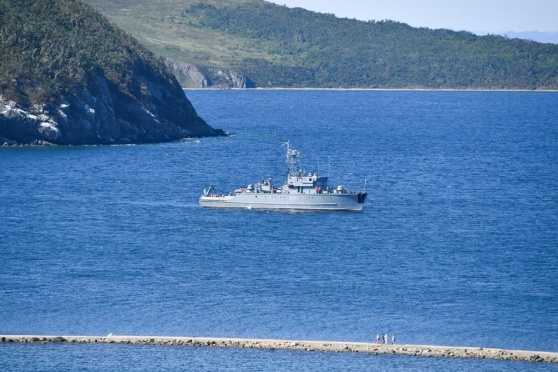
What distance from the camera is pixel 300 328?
81.8 meters

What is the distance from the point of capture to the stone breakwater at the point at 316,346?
74.2 m

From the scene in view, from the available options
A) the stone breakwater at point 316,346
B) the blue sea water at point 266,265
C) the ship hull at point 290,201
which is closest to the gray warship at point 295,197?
the ship hull at point 290,201

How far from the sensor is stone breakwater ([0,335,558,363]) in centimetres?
7419

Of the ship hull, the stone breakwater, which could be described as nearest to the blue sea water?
the stone breakwater

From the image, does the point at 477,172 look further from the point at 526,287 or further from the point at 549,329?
the point at 549,329

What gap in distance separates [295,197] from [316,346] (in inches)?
2265

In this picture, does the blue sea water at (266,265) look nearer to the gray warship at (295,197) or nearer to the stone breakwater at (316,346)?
the stone breakwater at (316,346)

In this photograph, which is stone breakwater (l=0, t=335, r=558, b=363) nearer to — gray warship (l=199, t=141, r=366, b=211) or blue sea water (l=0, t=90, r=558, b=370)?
blue sea water (l=0, t=90, r=558, b=370)

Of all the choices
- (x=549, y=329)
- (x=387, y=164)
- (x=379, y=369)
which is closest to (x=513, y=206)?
(x=387, y=164)

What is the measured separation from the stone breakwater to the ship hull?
55.8 meters

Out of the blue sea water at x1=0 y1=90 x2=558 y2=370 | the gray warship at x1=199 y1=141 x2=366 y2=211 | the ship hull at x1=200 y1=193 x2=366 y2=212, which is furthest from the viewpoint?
the gray warship at x1=199 y1=141 x2=366 y2=211

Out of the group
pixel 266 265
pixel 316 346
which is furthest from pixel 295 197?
pixel 316 346

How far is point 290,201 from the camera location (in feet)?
436

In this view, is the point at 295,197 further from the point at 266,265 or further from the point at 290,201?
the point at 266,265
